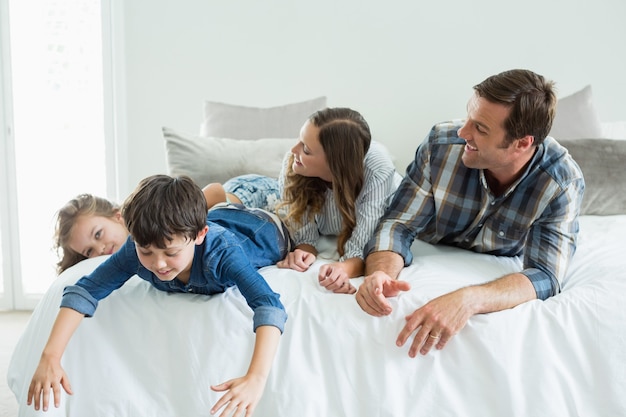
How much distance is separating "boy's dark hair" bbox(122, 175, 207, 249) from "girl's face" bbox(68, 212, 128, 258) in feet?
1.70

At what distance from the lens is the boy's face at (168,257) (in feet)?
4.05

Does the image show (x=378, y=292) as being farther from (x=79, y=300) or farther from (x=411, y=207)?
(x=79, y=300)

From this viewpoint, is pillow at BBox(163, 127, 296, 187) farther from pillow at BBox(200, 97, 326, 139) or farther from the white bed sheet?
the white bed sheet

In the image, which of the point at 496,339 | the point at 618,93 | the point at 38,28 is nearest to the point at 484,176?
the point at 496,339

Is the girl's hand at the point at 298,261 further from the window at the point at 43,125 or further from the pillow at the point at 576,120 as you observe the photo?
the window at the point at 43,125

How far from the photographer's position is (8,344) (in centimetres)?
243

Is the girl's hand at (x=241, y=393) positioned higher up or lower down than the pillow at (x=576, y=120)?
lower down

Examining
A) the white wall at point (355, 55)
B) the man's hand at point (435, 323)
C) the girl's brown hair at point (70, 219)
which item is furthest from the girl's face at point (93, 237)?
the white wall at point (355, 55)

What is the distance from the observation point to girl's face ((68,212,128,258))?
1.72m

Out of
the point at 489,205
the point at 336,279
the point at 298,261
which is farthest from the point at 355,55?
the point at 336,279

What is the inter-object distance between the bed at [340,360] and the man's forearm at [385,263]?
13cm

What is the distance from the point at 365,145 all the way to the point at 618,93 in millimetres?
1822

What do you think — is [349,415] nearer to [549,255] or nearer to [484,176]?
[549,255]

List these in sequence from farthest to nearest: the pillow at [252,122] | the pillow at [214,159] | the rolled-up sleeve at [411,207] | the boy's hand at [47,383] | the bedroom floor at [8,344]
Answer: the pillow at [252,122], the pillow at [214,159], the bedroom floor at [8,344], the rolled-up sleeve at [411,207], the boy's hand at [47,383]
